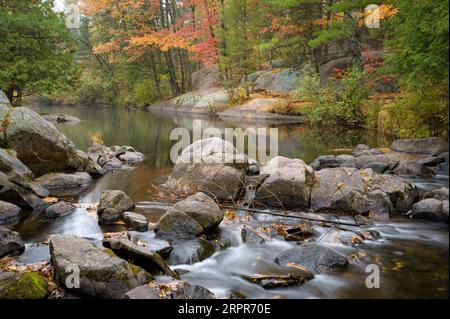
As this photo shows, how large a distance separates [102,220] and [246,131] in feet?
45.8

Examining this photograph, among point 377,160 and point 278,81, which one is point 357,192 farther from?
point 278,81

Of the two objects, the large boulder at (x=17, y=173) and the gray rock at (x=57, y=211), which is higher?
the large boulder at (x=17, y=173)

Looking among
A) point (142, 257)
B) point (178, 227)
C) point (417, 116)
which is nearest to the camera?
point (142, 257)

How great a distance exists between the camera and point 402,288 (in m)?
4.98

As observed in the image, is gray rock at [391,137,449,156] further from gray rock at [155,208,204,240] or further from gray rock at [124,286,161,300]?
gray rock at [124,286,161,300]

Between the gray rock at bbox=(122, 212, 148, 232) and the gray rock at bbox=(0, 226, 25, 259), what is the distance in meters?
1.73

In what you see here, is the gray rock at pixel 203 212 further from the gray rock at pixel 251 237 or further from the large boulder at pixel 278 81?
the large boulder at pixel 278 81

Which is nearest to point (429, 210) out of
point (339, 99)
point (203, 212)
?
point (203, 212)

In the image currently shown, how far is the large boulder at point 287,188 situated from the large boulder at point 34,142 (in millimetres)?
5565

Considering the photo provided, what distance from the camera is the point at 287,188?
26.9 ft

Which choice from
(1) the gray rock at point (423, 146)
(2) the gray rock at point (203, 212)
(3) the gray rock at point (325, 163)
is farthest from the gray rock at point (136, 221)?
(1) the gray rock at point (423, 146)

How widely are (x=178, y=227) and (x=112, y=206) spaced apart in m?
1.64

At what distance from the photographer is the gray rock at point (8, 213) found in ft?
24.0
